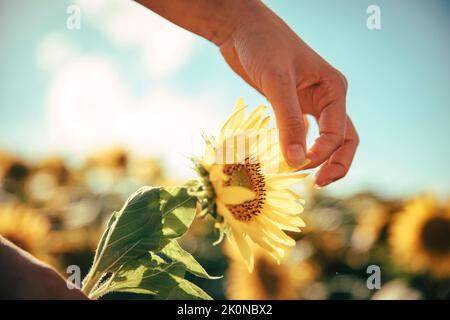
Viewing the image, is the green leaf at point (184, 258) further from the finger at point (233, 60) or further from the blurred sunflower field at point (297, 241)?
the blurred sunflower field at point (297, 241)

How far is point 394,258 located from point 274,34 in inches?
63.2

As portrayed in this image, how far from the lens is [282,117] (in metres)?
1.06

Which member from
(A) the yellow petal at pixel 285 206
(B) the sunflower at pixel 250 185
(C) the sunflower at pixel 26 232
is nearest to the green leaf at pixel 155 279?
(B) the sunflower at pixel 250 185

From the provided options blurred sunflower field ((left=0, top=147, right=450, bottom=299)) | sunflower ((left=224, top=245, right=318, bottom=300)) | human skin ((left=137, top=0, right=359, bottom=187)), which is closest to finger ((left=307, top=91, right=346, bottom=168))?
human skin ((left=137, top=0, right=359, bottom=187))

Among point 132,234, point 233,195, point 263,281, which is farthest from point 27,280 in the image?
point 263,281

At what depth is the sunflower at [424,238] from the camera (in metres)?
2.27

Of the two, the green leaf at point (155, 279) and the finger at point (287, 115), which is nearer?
the green leaf at point (155, 279)

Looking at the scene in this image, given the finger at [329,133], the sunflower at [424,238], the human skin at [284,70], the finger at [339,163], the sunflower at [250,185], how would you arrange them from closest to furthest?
1. the sunflower at [250,185]
2. the human skin at [284,70]
3. the finger at [329,133]
4. the finger at [339,163]
5. the sunflower at [424,238]

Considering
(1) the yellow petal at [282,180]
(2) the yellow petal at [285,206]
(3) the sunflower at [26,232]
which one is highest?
(1) the yellow petal at [282,180]

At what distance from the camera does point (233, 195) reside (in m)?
0.81

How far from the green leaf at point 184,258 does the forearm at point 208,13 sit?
57 centimetres

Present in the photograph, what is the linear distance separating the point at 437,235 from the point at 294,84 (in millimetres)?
1500
